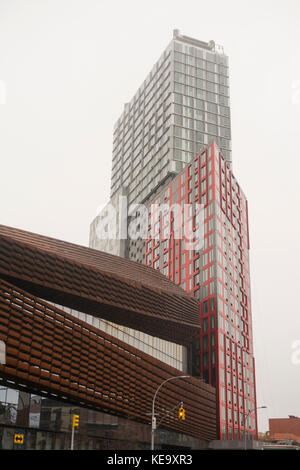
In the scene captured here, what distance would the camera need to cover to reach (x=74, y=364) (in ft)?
144

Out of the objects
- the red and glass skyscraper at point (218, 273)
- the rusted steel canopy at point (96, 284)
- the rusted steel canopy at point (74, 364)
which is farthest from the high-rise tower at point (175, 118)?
the rusted steel canopy at point (74, 364)

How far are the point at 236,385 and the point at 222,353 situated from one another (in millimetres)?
7023

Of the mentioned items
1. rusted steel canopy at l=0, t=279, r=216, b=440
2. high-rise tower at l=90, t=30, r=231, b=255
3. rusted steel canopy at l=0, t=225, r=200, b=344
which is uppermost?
high-rise tower at l=90, t=30, r=231, b=255

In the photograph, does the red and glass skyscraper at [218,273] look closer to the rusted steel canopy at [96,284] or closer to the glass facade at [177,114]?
the rusted steel canopy at [96,284]

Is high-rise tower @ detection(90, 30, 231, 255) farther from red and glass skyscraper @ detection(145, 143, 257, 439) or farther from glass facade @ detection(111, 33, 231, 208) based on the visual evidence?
red and glass skyscraper @ detection(145, 143, 257, 439)

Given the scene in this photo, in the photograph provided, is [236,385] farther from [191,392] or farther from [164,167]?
[164,167]

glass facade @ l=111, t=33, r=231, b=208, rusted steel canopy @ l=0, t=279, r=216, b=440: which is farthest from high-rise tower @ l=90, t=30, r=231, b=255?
rusted steel canopy @ l=0, t=279, r=216, b=440

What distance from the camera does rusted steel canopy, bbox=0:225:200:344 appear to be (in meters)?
46.3

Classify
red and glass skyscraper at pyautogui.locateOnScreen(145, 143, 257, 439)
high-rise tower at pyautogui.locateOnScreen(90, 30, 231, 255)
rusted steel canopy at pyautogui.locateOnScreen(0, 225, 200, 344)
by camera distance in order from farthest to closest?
high-rise tower at pyautogui.locateOnScreen(90, 30, 231, 255)
red and glass skyscraper at pyautogui.locateOnScreen(145, 143, 257, 439)
rusted steel canopy at pyautogui.locateOnScreen(0, 225, 200, 344)

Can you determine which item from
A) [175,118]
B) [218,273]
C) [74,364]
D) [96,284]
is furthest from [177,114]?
[74,364]

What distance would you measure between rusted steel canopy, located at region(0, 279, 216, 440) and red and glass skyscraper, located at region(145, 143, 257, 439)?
19739 millimetres

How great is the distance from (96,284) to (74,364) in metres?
11.2

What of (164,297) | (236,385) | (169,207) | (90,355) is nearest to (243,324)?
(236,385)

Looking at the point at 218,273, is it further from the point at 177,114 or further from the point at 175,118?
the point at 177,114
